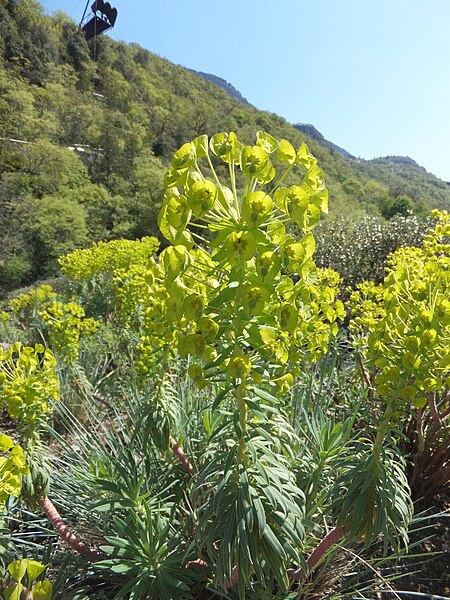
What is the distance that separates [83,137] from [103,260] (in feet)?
112

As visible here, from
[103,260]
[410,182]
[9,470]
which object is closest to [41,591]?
[9,470]

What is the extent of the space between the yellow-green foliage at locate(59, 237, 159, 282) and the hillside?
1645cm

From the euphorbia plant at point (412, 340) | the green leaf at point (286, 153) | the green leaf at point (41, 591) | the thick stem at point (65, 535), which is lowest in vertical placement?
the thick stem at point (65, 535)

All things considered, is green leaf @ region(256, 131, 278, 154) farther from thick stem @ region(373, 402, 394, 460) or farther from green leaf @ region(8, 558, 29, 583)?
green leaf @ region(8, 558, 29, 583)

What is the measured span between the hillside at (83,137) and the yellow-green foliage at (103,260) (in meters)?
16.5

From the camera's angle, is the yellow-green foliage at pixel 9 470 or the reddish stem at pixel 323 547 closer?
the yellow-green foliage at pixel 9 470

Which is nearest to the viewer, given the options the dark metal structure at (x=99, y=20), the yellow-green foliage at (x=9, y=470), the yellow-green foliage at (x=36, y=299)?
the yellow-green foliage at (x=9, y=470)

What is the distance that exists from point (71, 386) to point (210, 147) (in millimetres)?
3671

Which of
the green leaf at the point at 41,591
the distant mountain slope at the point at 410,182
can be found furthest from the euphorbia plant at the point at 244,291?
the distant mountain slope at the point at 410,182

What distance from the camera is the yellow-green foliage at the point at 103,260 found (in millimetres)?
6465

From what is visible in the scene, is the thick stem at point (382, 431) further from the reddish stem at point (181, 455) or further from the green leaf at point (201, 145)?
the green leaf at point (201, 145)

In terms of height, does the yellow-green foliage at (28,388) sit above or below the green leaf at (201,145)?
below

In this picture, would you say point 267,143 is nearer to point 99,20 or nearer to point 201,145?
point 201,145

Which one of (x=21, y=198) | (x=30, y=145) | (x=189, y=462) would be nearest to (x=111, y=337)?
(x=189, y=462)
